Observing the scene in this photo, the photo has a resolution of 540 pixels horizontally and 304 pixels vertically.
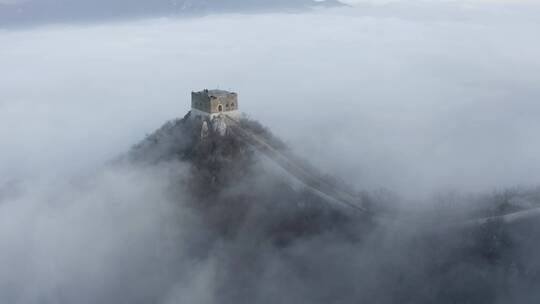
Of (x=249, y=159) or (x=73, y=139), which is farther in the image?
(x=73, y=139)

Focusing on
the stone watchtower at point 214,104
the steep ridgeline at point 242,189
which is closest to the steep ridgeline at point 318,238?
the steep ridgeline at point 242,189

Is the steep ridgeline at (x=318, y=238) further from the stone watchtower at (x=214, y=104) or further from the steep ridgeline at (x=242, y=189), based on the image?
the stone watchtower at (x=214, y=104)

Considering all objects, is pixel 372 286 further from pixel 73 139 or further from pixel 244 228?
pixel 73 139

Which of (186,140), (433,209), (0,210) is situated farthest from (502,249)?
(0,210)

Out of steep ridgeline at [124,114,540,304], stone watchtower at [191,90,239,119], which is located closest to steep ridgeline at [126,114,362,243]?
steep ridgeline at [124,114,540,304]

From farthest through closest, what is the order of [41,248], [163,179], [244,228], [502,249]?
[41,248], [163,179], [244,228], [502,249]

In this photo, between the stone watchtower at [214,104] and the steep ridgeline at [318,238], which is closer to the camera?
the steep ridgeline at [318,238]

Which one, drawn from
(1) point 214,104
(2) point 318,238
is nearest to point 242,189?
(2) point 318,238

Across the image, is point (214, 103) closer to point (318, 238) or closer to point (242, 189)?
point (242, 189)
